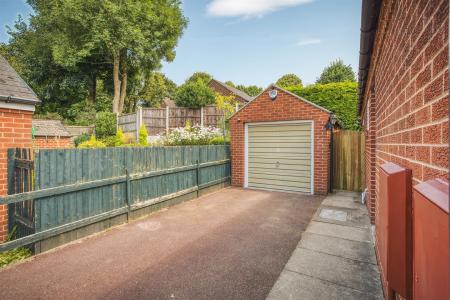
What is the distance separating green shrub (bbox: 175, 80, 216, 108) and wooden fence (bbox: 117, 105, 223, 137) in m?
0.37

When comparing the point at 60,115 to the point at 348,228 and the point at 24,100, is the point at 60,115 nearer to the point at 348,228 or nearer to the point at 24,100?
the point at 24,100

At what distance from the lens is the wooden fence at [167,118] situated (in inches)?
691

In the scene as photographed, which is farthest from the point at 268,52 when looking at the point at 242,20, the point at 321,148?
the point at 321,148

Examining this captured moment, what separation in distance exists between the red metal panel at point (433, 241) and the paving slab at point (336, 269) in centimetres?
258

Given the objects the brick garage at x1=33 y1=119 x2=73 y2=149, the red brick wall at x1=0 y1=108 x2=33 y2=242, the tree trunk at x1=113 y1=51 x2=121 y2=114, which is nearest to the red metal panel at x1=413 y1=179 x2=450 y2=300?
the red brick wall at x1=0 y1=108 x2=33 y2=242

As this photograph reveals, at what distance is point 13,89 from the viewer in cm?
432

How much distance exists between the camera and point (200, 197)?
7.94 meters

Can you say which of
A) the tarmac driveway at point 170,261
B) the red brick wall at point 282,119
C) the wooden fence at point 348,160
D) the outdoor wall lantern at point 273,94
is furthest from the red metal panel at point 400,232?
the wooden fence at point 348,160

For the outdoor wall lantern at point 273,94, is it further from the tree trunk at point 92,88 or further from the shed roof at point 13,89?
the tree trunk at point 92,88

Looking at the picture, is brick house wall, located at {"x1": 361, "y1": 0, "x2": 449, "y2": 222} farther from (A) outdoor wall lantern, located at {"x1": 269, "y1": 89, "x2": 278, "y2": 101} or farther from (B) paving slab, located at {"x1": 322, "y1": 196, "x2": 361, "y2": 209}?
(A) outdoor wall lantern, located at {"x1": 269, "y1": 89, "x2": 278, "y2": 101}

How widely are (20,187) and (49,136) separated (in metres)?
13.7

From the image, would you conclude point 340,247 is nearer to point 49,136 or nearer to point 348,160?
point 348,160

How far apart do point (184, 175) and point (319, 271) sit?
4734 mm

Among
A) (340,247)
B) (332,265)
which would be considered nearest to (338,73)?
(340,247)
